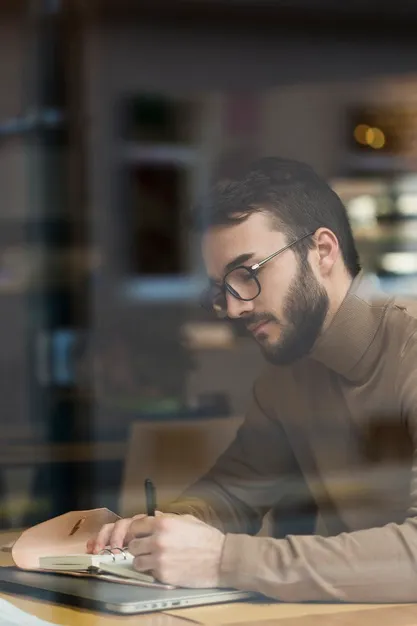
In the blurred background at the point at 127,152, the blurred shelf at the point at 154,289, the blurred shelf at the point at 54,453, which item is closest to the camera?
the blurred shelf at the point at 54,453

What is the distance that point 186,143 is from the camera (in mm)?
4250

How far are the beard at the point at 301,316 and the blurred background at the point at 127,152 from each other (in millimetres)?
1796

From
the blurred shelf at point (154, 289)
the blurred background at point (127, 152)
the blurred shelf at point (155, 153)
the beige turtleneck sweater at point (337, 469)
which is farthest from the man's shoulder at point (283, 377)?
the blurred shelf at point (154, 289)

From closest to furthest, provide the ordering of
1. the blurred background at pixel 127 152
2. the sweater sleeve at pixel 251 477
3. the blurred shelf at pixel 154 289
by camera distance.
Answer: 1. the sweater sleeve at pixel 251 477
2. the blurred background at pixel 127 152
3. the blurred shelf at pixel 154 289

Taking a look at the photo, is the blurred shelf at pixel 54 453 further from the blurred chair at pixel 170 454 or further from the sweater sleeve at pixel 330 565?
the sweater sleeve at pixel 330 565

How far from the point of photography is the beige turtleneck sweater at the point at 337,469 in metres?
1.15

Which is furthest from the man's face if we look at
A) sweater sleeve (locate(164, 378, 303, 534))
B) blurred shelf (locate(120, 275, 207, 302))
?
blurred shelf (locate(120, 275, 207, 302))

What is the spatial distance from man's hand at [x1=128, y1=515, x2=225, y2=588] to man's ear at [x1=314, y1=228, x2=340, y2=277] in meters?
0.29

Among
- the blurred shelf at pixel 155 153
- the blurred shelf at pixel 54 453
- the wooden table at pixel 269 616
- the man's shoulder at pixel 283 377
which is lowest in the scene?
the blurred shelf at pixel 54 453

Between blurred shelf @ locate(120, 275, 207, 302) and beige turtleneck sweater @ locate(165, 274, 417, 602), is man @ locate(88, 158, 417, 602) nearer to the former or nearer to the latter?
beige turtleneck sweater @ locate(165, 274, 417, 602)

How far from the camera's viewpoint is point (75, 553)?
1.22 metres

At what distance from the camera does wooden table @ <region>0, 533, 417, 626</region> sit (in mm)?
1106

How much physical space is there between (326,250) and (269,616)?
366 mm

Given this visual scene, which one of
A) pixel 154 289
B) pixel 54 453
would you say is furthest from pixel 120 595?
pixel 154 289
